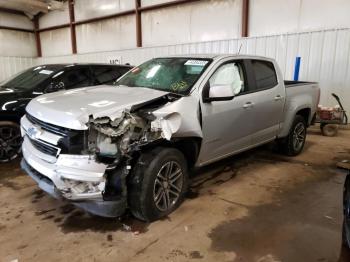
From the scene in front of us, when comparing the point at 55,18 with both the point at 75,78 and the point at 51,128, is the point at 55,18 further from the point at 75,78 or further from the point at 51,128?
the point at 51,128

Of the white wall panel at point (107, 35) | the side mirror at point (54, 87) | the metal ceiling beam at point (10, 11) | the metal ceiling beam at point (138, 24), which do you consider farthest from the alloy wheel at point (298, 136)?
the metal ceiling beam at point (10, 11)

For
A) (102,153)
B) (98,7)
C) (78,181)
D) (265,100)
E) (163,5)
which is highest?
(98,7)

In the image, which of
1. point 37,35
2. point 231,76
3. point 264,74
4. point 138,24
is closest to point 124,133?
point 231,76

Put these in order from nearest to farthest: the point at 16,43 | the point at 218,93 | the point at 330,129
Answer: the point at 218,93
the point at 330,129
the point at 16,43

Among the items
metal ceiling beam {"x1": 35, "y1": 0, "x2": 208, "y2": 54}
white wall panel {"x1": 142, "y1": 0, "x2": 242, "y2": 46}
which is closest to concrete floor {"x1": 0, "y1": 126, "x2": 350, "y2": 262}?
white wall panel {"x1": 142, "y1": 0, "x2": 242, "y2": 46}

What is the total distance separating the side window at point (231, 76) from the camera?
362 cm

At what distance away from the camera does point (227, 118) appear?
3.61m

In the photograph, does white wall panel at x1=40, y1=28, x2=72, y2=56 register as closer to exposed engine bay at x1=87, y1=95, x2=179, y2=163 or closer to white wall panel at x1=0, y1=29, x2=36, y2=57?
white wall panel at x1=0, y1=29, x2=36, y2=57

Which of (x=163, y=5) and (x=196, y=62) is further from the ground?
(x=163, y=5)

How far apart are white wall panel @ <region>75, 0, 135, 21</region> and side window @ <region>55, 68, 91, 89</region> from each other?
7047 mm

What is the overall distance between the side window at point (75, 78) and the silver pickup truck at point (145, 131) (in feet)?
5.21

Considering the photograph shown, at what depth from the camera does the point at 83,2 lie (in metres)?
13.3

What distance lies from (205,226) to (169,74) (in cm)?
185

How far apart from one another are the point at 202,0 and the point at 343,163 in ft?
23.3
